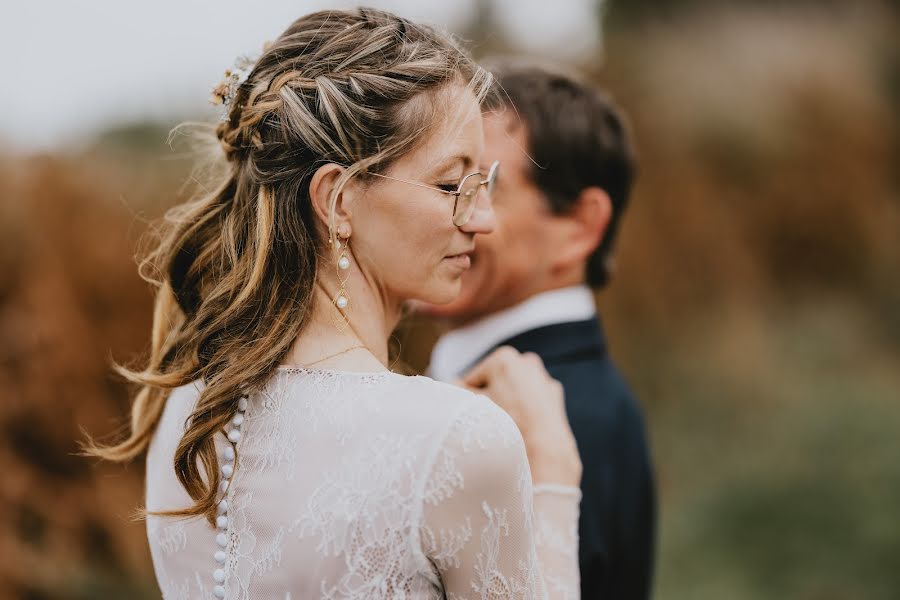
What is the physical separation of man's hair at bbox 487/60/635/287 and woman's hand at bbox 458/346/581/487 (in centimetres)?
68

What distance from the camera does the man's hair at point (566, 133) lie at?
8.94 ft

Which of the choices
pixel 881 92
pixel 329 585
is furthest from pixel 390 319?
Result: pixel 881 92

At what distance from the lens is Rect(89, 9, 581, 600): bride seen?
1488mm

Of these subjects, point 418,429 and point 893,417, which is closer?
point 418,429

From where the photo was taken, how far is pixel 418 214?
1721 millimetres

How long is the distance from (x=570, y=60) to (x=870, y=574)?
4933 millimetres

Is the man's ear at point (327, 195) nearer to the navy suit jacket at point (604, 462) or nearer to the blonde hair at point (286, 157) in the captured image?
the blonde hair at point (286, 157)

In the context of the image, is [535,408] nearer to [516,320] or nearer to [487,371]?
[487,371]

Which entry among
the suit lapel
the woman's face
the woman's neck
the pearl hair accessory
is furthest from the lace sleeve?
the suit lapel

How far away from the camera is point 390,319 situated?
1889 mm

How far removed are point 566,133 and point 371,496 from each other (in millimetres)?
1629

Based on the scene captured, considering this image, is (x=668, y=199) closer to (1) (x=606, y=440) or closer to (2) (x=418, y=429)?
(1) (x=606, y=440)

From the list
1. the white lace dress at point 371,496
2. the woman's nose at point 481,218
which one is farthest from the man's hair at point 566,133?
the white lace dress at point 371,496

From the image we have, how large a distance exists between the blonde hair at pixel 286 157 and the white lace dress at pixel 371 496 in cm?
7
